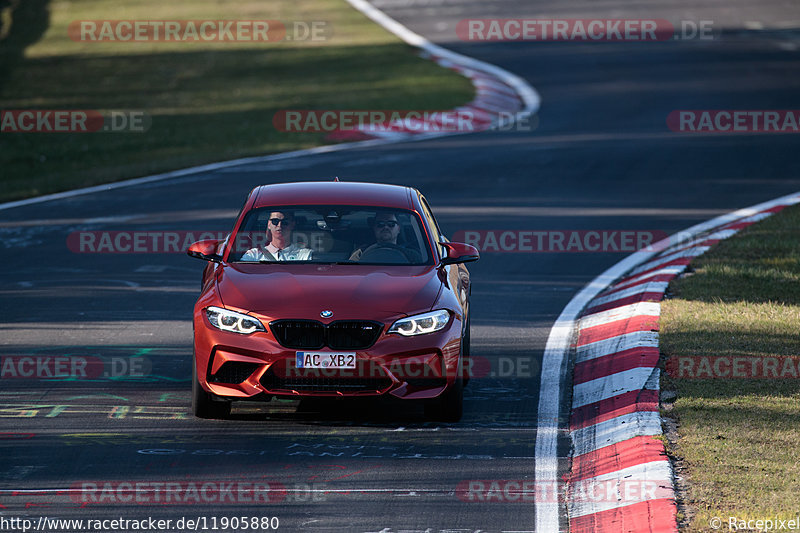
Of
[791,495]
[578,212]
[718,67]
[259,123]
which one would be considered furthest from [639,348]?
[718,67]

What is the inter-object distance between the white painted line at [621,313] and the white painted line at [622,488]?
12.8 ft

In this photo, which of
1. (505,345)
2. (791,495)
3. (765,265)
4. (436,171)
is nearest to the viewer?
(791,495)

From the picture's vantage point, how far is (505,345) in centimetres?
1037

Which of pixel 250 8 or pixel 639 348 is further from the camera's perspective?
pixel 250 8

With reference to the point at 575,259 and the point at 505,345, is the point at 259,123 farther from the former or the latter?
the point at 505,345

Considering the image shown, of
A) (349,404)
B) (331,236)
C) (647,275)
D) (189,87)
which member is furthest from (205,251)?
(189,87)

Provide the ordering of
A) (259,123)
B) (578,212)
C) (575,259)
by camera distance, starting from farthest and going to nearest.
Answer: (259,123)
(578,212)
(575,259)

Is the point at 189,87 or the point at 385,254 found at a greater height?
the point at 385,254

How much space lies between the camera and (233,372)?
314 inches

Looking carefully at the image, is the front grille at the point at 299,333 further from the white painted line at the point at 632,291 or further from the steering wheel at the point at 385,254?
the white painted line at the point at 632,291

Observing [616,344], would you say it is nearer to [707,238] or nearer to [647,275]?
[647,275]

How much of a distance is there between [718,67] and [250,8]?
67.2 ft

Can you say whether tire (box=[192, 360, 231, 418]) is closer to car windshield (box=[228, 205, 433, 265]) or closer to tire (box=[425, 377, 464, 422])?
car windshield (box=[228, 205, 433, 265])

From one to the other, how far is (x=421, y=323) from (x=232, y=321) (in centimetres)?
129
